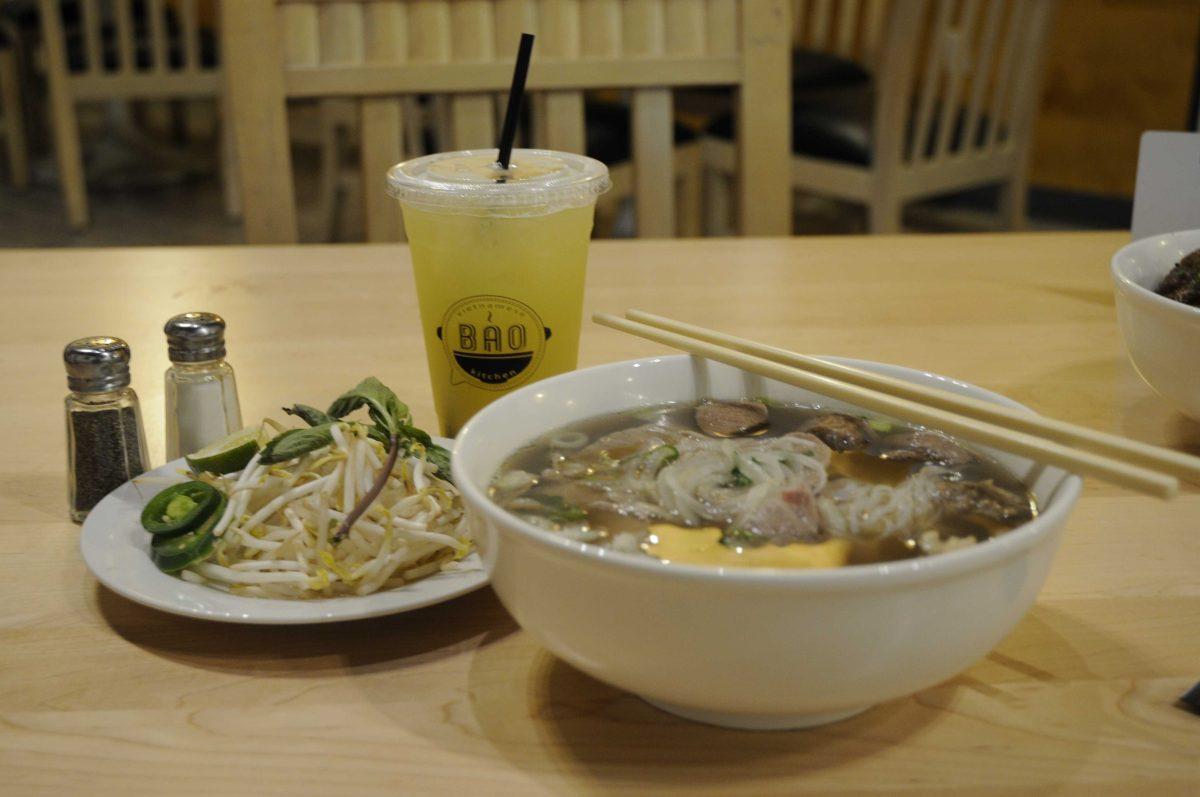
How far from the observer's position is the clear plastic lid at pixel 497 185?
958 mm

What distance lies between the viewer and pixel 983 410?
686 mm

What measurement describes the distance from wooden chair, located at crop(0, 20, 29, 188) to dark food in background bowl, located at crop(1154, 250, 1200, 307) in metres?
5.38

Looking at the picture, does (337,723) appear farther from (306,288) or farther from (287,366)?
(306,288)

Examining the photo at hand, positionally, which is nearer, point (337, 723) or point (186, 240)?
point (337, 723)

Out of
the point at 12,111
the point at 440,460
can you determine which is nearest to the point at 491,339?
the point at 440,460

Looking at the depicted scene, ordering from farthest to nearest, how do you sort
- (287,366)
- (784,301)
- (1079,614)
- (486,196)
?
(784,301), (287,366), (486,196), (1079,614)

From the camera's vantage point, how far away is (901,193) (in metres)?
3.46

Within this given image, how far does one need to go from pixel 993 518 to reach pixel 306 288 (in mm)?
1004

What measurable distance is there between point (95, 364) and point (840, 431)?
53 centimetres

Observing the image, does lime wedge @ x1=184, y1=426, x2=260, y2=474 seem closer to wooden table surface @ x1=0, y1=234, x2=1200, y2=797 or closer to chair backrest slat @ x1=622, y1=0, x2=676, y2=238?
wooden table surface @ x1=0, y1=234, x2=1200, y2=797

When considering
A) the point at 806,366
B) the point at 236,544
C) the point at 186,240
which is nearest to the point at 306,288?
the point at 236,544

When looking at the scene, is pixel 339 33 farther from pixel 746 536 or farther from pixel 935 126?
pixel 935 126

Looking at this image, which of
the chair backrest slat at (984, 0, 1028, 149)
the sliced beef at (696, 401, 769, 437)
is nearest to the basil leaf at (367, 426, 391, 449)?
the sliced beef at (696, 401, 769, 437)

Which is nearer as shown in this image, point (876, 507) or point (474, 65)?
point (876, 507)
